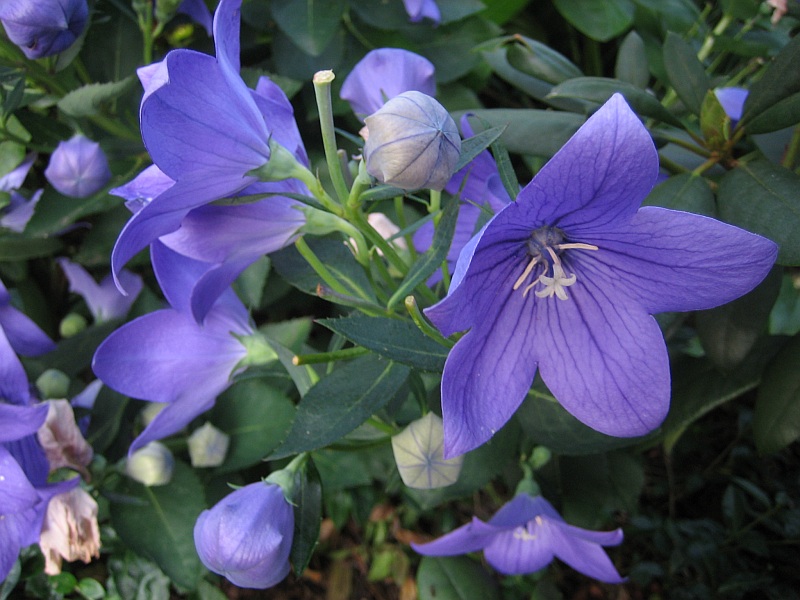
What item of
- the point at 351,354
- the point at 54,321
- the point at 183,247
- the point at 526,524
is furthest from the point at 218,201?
the point at 54,321

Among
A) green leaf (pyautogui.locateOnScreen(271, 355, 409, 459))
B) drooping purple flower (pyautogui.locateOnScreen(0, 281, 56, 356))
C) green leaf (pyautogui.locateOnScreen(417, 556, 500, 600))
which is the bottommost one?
green leaf (pyautogui.locateOnScreen(417, 556, 500, 600))

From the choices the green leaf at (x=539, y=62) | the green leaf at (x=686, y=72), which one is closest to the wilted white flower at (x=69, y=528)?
the green leaf at (x=539, y=62)

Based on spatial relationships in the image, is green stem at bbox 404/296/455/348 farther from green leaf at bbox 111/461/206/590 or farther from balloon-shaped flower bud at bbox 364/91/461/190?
green leaf at bbox 111/461/206/590

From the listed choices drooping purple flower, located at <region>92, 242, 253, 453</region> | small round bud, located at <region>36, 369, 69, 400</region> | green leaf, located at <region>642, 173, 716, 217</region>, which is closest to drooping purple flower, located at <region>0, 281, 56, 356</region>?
small round bud, located at <region>36, 369, 69, 400</region>

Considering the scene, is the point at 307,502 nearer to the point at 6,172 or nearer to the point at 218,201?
the point at 218,201

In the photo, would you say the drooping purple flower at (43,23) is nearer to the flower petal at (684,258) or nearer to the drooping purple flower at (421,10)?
the drooping purple flower at (421,10)

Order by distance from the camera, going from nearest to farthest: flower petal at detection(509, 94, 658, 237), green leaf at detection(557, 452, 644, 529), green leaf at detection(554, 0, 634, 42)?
flower petal at detection(509, 94, 658, 237) → green leaf at detection(557, 452, 644, 529) → green leaf at detection(554, 0, 634, 42)
